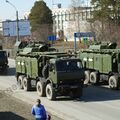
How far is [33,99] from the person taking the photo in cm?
2661

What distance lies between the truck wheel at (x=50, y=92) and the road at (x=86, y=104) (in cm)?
25

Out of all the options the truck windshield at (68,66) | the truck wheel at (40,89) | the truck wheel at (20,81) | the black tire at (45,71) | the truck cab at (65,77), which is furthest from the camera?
the truck wheel at (20,81)

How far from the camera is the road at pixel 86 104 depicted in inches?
831

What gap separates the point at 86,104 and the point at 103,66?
742cm

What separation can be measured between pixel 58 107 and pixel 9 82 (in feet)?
42.7

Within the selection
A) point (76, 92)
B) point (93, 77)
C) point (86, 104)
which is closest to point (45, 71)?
point (76, 92)

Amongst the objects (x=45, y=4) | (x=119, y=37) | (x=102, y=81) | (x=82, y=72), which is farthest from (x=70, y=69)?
(x=45, y=4)

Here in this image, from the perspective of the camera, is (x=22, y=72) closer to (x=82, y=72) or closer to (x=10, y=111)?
(x=82, y=72)

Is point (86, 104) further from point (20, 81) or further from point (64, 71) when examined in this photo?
point (20, 81)

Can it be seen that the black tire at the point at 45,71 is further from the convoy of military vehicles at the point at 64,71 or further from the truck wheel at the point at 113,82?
the truck wheel at the point at 113,82

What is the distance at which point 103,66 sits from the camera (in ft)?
104

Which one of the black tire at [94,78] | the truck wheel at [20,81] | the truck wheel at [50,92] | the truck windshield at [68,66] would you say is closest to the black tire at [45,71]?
the truck wheel at [50,92]

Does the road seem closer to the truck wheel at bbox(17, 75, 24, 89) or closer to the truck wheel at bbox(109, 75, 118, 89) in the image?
the truck wheel at bbox(17, 75, 24, 89)

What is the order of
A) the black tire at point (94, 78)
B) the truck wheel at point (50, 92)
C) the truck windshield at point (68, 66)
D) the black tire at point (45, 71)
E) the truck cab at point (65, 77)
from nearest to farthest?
the truck cab at point (65, 77), the truck windshield at point (68, 66), the truck wheel at point (50, 92), the black tire at point (45, 71), the black tire at point (94, 78)
